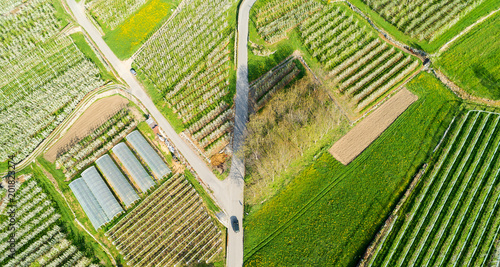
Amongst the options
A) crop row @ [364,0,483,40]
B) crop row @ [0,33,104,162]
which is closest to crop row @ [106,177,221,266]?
crop row @ [0,33,104,162]

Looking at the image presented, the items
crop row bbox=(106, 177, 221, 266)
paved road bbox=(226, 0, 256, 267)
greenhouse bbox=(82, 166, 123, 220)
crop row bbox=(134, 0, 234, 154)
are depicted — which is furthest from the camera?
crop row bbox=(134, 0, 234, 154)

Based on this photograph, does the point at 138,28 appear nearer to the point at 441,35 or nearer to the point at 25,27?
the point at 25,27

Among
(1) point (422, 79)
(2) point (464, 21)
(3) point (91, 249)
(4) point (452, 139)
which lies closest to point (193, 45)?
(3) point (91, 249)

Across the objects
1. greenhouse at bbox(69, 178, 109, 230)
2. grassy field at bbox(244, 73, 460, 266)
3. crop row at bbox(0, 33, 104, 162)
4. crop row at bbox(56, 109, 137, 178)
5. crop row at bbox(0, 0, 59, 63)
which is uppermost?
crop row at bbox(0, 0, 59, 63)

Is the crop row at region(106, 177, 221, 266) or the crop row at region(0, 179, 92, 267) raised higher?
the crop row at region(0, 179, 92, 267)

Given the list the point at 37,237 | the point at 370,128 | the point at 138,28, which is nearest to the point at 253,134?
the point at 370,128

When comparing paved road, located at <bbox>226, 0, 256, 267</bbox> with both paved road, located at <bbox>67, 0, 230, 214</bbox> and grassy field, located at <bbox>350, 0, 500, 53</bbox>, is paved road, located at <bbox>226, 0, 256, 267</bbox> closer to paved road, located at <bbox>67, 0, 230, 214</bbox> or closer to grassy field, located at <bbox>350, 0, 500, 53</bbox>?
paved road, located at <bbox>67, 0, 230, 214</bbox>

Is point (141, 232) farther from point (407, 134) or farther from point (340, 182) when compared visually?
point (407, 134)
